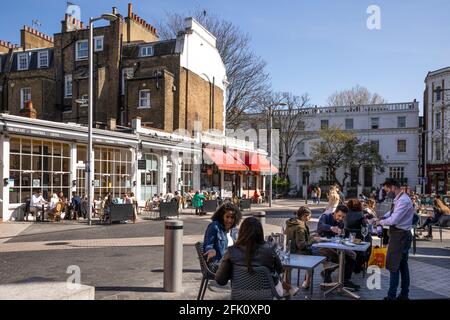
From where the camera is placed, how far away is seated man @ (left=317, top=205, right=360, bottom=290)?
24.3 feet

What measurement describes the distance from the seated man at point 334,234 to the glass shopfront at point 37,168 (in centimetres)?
1420

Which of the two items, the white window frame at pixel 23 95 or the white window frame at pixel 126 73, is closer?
the white window frame at pixel 126 73

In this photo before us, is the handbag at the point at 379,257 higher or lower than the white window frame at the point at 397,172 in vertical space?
lower

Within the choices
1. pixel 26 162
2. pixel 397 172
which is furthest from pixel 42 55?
pixel 397 172

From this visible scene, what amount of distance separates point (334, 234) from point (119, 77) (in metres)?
25.9

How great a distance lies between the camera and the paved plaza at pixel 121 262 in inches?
279

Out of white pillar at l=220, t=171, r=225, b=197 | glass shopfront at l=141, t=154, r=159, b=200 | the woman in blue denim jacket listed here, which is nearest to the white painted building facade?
white pillar at l=220, t=171, r=225, b=197

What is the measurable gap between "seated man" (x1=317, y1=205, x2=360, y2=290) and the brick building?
2141cm

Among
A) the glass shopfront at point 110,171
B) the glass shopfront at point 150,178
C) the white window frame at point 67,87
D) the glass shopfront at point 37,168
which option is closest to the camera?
the glass shopfront at point 37,168

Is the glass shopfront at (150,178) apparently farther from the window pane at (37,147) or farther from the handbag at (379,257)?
the handbag at (379,257)

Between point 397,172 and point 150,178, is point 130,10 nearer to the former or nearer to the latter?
point 150,178

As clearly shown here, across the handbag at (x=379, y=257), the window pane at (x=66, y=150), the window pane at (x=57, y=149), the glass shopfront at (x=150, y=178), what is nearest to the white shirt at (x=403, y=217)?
the handbag at (x=379, y=257)

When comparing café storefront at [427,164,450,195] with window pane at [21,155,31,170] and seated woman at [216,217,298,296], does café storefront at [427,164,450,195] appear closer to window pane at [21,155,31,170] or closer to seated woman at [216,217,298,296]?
window pane at [21,155,31,170]

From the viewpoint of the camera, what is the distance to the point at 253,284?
14.3ft
